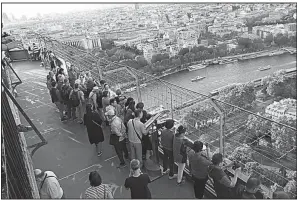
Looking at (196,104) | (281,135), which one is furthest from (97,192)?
(281,135)

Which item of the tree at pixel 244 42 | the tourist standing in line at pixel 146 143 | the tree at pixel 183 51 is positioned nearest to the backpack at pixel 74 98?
the tourist standing in line at pixel 146 143

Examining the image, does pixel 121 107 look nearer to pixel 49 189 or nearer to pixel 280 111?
pixel 49 189

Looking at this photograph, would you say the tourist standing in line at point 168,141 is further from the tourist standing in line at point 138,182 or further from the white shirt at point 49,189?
the white shirt at point 49,189

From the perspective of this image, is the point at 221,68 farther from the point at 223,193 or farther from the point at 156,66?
the point at 223,193

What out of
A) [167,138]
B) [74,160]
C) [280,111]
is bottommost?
[280,111]

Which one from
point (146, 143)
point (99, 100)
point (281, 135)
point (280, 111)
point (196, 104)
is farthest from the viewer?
point (280, 111)

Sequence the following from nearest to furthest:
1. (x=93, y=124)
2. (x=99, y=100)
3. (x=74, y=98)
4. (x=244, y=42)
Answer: (x=93, y=124), (x=99, y=100), (x=74, y=98), (x=244, y=42)
